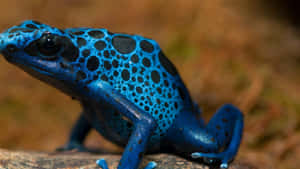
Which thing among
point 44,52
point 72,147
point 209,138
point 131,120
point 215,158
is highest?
point 44,52

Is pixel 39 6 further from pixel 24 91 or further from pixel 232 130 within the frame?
pixel 232 130

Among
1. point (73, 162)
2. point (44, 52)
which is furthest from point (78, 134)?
point (44, 52)

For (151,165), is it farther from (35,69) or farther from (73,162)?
(35,69)

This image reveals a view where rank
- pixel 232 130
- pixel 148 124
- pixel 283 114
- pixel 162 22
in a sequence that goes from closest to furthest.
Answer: pixel 148 124 → pixel 232 130 → pixel 283 114 → pixel 162 22

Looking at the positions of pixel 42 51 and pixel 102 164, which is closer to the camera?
pixel 42 51

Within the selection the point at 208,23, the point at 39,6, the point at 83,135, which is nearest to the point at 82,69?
Result: the point at 83,135

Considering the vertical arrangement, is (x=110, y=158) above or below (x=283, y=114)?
above
